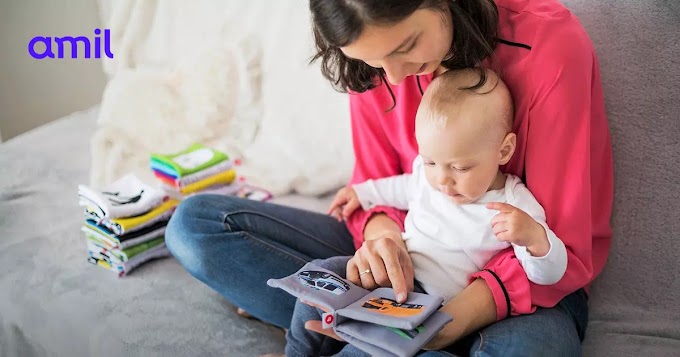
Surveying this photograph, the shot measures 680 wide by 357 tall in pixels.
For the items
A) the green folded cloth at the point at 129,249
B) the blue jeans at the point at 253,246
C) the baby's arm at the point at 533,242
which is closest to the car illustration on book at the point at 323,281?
the blue jeans at the point at 253,246

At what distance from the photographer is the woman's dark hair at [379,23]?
1.01 metres

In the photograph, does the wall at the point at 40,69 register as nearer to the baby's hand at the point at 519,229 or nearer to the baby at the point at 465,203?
the baby at the point at 465,203

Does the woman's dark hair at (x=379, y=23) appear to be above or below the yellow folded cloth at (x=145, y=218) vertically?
above

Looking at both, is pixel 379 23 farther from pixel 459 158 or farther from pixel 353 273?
pixel 353 273

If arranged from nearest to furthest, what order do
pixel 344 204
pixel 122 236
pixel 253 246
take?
pixel 253 246 → pixel 344 204 → pixel 122 236

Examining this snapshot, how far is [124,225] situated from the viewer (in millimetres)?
1629

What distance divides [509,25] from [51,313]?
1.13m

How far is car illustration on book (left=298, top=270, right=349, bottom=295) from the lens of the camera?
1.15 meters

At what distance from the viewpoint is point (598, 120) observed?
1.23m

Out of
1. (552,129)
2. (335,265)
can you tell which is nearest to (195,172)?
(335,265)

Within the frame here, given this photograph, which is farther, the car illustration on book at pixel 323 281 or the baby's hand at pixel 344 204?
the baby's hand at pixel 344 204

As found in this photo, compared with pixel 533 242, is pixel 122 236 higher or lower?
lower

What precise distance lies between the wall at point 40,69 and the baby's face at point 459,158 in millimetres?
1911

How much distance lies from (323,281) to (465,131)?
0.35 m
